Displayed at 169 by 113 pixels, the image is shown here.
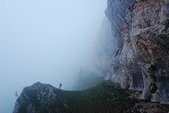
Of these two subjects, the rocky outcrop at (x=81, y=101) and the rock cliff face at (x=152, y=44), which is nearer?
the rock cliff face at (x=152, y=44)

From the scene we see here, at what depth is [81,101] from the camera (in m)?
145

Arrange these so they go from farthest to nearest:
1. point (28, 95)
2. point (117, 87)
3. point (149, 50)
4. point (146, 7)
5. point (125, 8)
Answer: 1. point (28, 95)
2. point (117, 87)
3. point (125, 8)
4. point (146, 7)
5. point (149, 50)

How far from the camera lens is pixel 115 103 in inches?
4786

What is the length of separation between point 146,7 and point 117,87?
190ft

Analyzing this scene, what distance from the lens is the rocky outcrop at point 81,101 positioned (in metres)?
112

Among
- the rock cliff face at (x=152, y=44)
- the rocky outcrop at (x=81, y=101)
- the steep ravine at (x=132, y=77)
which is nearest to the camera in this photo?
the rock cliff face at (x=152, y=44)

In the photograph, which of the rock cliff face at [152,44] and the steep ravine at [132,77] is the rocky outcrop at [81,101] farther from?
the rock cliff face at [152,44]

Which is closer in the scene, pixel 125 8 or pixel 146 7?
pixel 146 7

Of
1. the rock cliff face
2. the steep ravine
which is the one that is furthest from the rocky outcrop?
the rock cliff face

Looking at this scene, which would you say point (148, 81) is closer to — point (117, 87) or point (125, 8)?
point (125, 8)

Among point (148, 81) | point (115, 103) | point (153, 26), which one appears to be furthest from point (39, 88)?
point (153, 26)

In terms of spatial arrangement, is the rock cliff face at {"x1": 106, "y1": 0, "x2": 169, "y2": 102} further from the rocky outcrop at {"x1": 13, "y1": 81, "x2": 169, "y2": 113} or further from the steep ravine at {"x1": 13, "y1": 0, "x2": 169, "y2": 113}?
the rocky outcrop at {"x1": 13, "y1": 81, "x2": 169, "y2": 113}

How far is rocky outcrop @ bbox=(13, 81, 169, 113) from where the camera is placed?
4429 inches

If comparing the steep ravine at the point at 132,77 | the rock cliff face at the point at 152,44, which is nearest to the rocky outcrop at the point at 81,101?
the steep ravine at the point at 132,77
